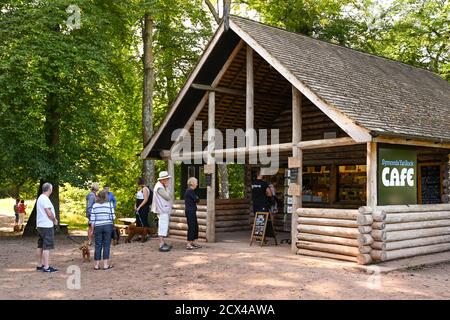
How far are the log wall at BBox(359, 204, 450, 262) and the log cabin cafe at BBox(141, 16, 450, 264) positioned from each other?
26 millimetres

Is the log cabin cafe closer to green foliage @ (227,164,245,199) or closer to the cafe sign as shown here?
the cafe sign

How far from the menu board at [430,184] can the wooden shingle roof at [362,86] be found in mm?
1817

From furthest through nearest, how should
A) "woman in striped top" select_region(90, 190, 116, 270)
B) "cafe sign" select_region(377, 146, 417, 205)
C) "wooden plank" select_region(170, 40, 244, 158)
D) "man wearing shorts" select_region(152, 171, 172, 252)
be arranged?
1. "wooden plank" select_region(170, 40, 244, 158)
2. "man wearing shorts" select_region(152, 171, 172, 252)
3. "cafe sign" select_region(377, 146, 417, 205)
4. "woman in striped top" select_region(90, 190, 116, 270)

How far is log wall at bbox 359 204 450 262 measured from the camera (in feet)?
32.4

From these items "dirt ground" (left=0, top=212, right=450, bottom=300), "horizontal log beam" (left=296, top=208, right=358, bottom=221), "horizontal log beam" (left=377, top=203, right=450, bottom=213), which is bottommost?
"dirt ground" (left=0, top=212, right=450, bottom=300)

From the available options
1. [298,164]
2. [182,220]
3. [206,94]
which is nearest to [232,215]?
[182,220]

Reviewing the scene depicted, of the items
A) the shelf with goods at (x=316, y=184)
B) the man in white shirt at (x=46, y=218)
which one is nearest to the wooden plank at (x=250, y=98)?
the shelf with goods at (x=316, y=184)

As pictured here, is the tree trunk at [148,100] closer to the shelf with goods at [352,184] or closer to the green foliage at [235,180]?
the shelf with goods at [352,184]

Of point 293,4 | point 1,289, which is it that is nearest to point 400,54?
point 293,4

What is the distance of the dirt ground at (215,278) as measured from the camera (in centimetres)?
757

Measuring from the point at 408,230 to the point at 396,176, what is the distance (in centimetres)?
125

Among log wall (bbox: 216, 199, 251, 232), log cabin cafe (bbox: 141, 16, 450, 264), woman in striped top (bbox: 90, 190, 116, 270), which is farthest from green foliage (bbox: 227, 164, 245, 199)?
woman in striped top (bbox: 90, 190, 116, 270)

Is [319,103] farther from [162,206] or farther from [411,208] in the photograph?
[162,206]
